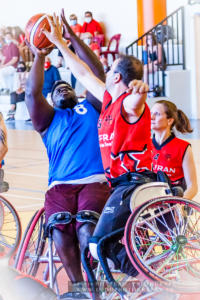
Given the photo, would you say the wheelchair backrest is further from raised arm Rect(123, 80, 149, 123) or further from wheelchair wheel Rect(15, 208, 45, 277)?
wheelchair wheel Rect(15, 208, 45, 277)

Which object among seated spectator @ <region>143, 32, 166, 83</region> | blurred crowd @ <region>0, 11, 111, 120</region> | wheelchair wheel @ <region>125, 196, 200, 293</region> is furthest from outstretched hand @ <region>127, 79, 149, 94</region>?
blurred crowd @ <region>0, 11, 111, 120</region>

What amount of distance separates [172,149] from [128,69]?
1.23m

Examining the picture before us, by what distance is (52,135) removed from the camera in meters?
3.89

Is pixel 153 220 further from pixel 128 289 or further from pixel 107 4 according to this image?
pixel 107 4

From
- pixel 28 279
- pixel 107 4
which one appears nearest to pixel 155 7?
pixel 107 4

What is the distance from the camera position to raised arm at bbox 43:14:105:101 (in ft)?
11.9

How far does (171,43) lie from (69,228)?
41.9 feet

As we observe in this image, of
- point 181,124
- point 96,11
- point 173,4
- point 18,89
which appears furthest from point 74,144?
point 96,11

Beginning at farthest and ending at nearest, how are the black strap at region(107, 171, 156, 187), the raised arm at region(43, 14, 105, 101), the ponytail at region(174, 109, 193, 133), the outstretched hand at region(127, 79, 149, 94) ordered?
the ponytail at region(174, 109, 193, 133), the raised arm at region(43, 14, 105, 101), the black strap at region(107, 171, 156, 187), the outstretched hand at region(127, 79, 149, 94)

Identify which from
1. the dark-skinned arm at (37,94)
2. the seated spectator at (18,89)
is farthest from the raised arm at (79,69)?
the seated spectator at (18,89)

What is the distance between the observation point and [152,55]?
15.1 meters

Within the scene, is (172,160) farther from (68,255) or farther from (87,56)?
(68,255)

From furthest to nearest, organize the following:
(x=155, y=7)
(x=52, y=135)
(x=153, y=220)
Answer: (x=155, y=7) < (x=52, y=135) < (x=153, y=220)

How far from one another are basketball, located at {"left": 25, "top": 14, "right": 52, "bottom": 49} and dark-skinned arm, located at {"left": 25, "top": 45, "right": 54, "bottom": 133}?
61 mm
